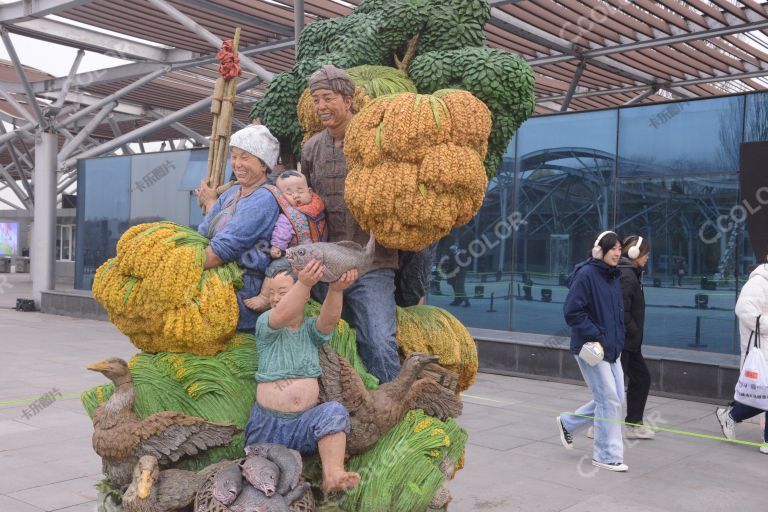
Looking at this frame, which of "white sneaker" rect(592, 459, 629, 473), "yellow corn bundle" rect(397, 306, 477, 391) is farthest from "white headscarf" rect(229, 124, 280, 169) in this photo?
"white sneaker" rect(592, 459, 629, 473)

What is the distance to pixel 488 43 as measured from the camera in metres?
13.4

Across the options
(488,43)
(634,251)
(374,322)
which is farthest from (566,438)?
(488,43)

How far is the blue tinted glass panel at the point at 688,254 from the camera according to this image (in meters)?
9.59

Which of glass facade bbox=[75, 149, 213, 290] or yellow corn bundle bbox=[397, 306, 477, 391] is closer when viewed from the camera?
yellow corn bundle bbox=[397, 306, 477, 391]

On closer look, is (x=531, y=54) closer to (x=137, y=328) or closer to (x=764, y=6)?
(x=764, y=6)

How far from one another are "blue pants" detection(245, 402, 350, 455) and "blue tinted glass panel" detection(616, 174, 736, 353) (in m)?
8.21

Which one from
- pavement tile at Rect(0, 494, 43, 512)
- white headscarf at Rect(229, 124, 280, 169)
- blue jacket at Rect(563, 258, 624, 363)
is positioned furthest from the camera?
blue jacket at Rect(563, 258, 624, 363)

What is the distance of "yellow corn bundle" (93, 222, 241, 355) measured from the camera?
2672 millimetres

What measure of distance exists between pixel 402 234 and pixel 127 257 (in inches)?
39.2

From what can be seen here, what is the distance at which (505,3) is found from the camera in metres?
10.8

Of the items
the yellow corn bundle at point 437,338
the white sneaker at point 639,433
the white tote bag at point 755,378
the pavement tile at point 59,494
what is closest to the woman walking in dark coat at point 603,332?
the white sneaker at point 639,433

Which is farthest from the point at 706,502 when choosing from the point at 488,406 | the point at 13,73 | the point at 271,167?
the point at 13,73

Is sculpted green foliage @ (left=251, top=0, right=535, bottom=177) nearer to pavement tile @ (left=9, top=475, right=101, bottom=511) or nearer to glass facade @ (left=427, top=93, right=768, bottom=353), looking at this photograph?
pavement tile @ (left=9, top=475, right=101, bottom=511)

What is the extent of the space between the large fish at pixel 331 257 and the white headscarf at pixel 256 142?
0.56 m
